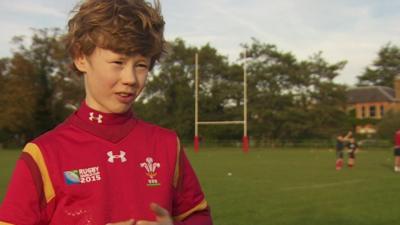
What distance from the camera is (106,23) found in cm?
183

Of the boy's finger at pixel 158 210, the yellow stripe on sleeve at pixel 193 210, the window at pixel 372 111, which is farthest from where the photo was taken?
the window at pixel 372 111

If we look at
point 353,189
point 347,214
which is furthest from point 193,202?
point 353,189

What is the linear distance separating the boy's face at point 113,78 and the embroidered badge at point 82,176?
233 millimetres

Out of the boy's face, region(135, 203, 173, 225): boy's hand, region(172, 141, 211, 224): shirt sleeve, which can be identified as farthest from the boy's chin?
region(135, 203, 173, 225): boy's hand

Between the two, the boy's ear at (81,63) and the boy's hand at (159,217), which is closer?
the boy's hand at (159,217)

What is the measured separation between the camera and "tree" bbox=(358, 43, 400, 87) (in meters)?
87.8

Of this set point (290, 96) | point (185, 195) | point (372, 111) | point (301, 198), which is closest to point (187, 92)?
point (290, 96)

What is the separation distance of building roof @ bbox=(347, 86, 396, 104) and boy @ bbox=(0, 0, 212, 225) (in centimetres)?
8212

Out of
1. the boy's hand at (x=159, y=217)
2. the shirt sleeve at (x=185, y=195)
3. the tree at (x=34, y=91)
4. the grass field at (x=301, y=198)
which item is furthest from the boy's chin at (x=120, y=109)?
the tree at (x=34, y=91)

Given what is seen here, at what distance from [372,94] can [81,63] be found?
85.4 meters

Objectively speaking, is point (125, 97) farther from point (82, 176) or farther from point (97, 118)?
point (82, 176)

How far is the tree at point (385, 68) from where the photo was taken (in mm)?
87812

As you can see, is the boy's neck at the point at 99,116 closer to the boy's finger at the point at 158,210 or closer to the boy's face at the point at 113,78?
the boy's face at the point at 113,78

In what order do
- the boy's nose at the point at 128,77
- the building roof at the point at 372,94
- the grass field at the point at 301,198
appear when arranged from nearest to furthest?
the boy's nose at the point at 128,77
the grass field at the point at 301,198
the building roof at the point at 372,94
